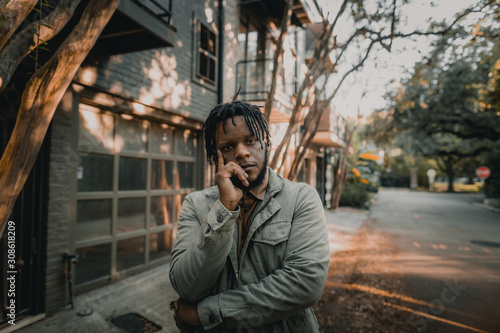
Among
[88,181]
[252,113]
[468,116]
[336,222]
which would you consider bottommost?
[336,222]

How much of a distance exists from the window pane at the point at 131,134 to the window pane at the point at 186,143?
2.95 feet

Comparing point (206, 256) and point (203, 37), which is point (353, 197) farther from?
point (206, 256)

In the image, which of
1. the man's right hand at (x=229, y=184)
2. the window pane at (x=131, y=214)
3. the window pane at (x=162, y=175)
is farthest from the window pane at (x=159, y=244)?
the man's right hand at (x=229, y=184)

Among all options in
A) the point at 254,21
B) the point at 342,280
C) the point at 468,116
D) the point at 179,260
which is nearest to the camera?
the point at 179,260

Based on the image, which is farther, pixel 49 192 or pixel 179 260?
pixel 49 192

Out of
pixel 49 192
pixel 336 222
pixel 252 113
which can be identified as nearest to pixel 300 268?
pixel 252 113

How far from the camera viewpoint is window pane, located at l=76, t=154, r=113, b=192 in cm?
419

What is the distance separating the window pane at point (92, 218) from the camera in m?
4.14

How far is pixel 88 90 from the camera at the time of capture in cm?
405

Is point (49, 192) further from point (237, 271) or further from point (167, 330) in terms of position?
point (237, 271)

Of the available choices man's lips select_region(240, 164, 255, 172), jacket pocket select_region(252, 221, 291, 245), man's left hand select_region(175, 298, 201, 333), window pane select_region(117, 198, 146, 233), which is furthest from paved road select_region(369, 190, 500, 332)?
window pane select_region(117, 198, 146, 233)

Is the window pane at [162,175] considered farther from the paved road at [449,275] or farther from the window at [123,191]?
the paved road at [449,275]

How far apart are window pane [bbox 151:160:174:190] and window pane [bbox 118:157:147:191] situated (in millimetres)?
229

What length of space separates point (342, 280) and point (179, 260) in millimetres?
4894
